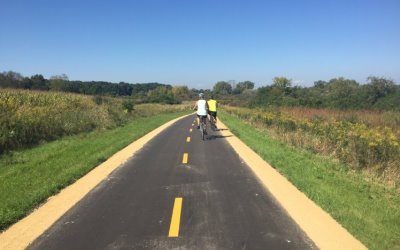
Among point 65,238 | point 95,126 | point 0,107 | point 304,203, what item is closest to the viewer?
point 65,238

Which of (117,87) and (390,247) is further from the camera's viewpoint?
(117,87)

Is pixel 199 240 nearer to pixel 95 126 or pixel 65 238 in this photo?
pixel 65 238

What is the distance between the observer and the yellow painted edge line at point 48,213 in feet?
19.6

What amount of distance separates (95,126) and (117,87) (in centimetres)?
14638

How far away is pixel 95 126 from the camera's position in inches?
984

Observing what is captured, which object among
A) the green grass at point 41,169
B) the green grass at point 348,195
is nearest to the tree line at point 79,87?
the green grass at point 41,169

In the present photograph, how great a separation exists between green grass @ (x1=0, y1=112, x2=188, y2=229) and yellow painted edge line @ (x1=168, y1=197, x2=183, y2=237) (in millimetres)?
2833

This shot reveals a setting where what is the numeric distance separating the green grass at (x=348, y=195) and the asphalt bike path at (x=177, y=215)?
0.98m

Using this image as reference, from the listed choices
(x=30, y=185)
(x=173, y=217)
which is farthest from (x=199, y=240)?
(x=30, y=185)

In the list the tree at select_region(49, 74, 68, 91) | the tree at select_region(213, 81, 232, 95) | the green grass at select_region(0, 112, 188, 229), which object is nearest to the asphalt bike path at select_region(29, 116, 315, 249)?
the green grass at select_region(0, 112, 188, 229)

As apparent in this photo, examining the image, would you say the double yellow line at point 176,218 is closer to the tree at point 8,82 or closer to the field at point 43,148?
the field at point 43,148

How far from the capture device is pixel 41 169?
11.2 metres

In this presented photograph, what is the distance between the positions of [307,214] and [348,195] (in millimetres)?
1837

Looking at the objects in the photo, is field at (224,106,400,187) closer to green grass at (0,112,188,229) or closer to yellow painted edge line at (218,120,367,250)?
yellow painted edge line at (218,120,367,250)
